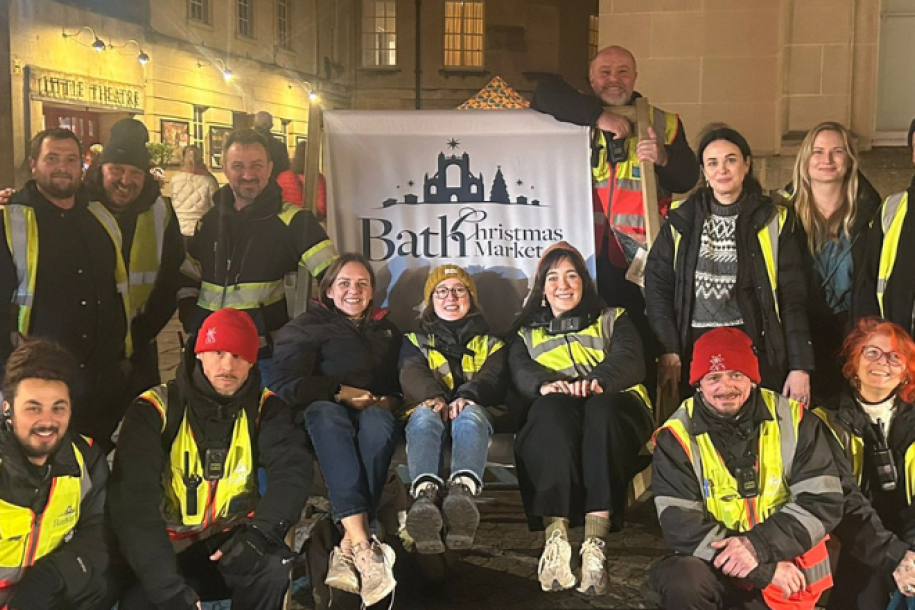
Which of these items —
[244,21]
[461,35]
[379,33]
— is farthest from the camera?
[461,35]

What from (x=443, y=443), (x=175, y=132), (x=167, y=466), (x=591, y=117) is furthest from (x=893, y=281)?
(x=175, y=132)

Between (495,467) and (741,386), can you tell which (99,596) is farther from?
(741,386)

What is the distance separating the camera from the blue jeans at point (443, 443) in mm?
3498

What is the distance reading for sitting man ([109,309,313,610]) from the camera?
3.07 metres

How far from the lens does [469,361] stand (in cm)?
410

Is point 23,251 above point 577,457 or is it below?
above

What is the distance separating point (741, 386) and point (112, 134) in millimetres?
2875

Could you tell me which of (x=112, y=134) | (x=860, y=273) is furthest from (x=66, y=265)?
(x=860, y=273)

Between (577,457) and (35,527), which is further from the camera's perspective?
(577,457)

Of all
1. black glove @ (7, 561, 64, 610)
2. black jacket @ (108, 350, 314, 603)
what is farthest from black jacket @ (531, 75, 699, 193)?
black glove @ (7, 561, 64, 610)

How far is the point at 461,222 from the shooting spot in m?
4.88

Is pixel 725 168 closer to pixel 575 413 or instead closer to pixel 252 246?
pixel 575 413

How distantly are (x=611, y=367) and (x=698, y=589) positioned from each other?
3.33 ft

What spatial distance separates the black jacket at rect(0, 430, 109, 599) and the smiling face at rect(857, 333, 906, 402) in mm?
2571
